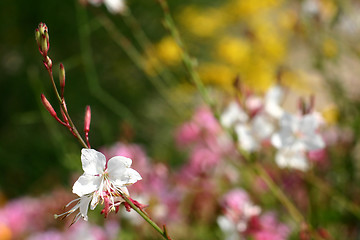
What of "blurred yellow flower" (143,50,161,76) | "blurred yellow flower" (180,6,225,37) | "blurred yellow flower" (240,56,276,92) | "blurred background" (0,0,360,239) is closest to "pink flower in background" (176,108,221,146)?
"blurred yellow flower" (143,50,161,76)

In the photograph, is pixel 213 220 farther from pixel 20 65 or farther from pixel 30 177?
pixel 20 65

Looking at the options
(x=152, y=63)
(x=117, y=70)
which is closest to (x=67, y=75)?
(x=117, y=70)

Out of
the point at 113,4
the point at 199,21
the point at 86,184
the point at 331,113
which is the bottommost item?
the point at 86,184

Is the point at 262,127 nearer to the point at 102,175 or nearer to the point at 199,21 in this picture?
the point at 102,175

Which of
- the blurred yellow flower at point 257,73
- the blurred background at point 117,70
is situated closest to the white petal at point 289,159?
the blurred background at point 117,70

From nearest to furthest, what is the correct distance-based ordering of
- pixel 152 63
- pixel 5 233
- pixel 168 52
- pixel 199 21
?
1. pixel 152 63
2. pixel 5 233
3. pixel 168 52
4. pixel 199 21

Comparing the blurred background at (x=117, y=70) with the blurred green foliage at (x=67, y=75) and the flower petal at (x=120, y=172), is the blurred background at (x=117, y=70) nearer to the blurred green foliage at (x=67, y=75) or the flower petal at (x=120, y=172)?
the blurred green foliage at (x=67, y=75)

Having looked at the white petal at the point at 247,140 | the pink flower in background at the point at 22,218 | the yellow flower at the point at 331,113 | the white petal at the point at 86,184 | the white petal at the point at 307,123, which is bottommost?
the white petal at the point at 86,184

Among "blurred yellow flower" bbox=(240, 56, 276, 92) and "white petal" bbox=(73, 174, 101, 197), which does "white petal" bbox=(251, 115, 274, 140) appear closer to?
"white petal" bbox=(73, 174, 101, 197)
